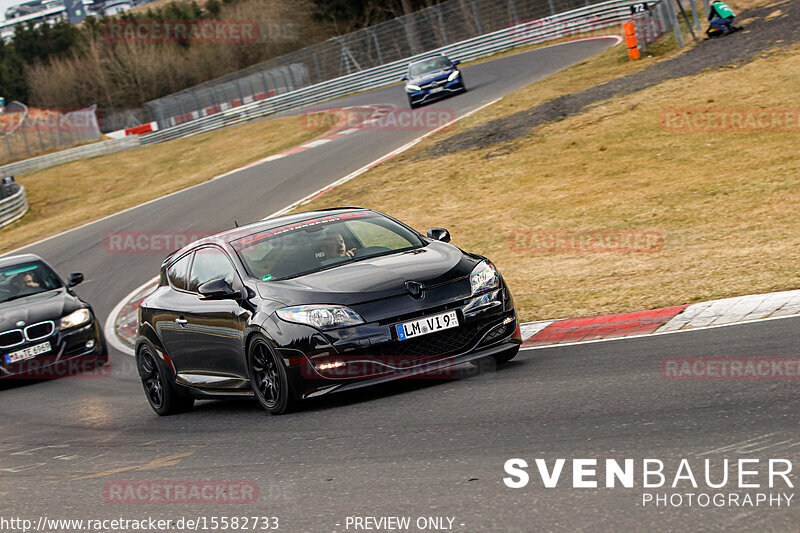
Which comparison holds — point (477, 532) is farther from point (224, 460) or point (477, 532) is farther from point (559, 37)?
point (559, 37)

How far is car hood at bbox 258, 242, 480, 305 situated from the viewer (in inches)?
287

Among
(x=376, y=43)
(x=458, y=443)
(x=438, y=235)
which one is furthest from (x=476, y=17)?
(x=458, y=443)

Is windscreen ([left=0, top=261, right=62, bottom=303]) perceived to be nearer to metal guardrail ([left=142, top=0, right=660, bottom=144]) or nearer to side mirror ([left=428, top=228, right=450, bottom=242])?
side mirror ([left=428, top=228, right=450, bottom=242])

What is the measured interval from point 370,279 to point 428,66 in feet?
88.1

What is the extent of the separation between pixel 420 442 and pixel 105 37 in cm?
9777

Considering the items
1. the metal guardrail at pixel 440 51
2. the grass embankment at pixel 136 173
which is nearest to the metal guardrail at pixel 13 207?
the grass embankment at pixel 136 173

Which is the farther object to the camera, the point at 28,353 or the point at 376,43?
the point at 376,43

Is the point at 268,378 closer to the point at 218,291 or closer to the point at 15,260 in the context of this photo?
the point at 218,291

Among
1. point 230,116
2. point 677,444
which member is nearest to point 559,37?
point 230,116

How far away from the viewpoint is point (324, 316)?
7.20m

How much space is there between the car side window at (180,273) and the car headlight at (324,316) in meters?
2.07

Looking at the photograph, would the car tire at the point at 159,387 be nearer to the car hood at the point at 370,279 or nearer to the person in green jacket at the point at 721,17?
the car hood at the point at 370,279

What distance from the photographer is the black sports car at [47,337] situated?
12.8 m

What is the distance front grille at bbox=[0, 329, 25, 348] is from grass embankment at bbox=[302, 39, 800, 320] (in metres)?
6.65
